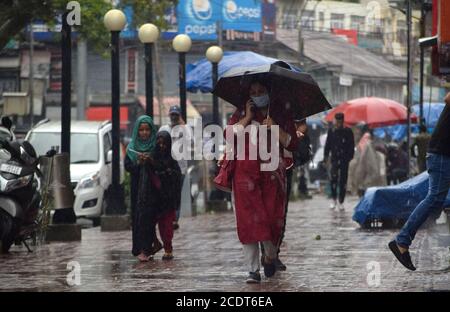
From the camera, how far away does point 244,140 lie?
11.3m

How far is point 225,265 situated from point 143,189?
5.35 feet

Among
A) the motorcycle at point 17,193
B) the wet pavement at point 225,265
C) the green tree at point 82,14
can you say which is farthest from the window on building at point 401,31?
the motorcycle at point 17,193

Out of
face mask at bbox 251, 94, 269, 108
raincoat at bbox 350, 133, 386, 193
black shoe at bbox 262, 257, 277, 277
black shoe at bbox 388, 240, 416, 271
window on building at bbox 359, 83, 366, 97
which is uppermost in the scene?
face mask at bbox 251, 94, 269, 108

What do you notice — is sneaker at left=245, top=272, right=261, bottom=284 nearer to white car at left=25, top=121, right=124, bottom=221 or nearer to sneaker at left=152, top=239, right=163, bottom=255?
sneaker at left=152, top=239, right=163, bottom=255

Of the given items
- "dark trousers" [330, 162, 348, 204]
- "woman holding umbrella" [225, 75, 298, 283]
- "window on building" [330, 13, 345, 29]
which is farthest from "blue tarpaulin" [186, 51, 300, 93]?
"window on building" [330, 13, 345, 29]

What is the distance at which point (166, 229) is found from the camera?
14.2 m

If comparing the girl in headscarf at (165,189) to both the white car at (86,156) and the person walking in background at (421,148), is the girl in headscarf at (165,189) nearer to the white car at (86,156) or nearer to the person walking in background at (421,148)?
the person walking in background at (421,148)

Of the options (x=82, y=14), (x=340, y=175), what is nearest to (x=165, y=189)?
(x=340, y=175)

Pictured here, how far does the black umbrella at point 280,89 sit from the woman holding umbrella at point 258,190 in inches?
4.4

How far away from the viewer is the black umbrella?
11641 mm

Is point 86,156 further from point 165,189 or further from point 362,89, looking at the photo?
point 362,89

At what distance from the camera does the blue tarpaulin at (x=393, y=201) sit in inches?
680

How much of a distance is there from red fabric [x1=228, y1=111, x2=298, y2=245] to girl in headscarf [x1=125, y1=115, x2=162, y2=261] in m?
2.80
